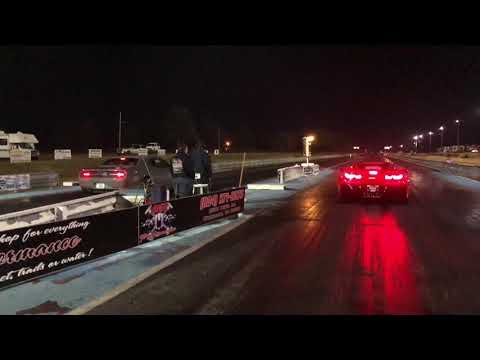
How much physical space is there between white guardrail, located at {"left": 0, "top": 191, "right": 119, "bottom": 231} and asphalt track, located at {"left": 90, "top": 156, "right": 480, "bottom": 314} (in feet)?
6.93

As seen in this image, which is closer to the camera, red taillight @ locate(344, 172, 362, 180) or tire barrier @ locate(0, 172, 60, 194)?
red taillight @ locate(344, 172, 362, 180)

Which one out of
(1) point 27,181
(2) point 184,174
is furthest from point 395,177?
(1) point 27,181

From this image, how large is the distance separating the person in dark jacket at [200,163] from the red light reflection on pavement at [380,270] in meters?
4.07

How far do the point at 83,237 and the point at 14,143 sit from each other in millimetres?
43448

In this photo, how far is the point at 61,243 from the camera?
6801mm

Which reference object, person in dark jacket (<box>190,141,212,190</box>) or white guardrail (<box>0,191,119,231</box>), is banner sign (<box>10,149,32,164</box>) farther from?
white guardrail (<box>0,191,119,231</box>)

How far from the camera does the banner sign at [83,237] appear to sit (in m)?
6.13

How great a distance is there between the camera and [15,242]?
6098 millimetres

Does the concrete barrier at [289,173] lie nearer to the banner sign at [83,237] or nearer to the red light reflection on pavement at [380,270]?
the red light reflection on pavement at [380,270]

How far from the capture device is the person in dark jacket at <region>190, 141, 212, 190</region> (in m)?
12.8

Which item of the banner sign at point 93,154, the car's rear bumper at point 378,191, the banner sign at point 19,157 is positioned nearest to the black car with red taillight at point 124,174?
the car's rear bumper at point 378,191

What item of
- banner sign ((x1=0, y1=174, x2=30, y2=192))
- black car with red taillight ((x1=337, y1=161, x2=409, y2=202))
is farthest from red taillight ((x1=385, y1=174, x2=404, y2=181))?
banner sign ((x1=0, y1=174, x2=30, y2=192))

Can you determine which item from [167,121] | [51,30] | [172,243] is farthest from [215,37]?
[167,121]
